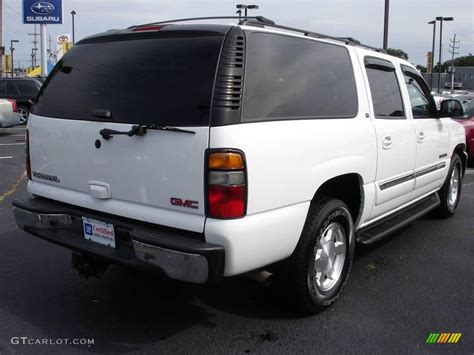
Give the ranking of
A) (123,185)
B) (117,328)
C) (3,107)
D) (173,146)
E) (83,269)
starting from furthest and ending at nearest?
(3,107) < (83,269) < (117,328) < (123,185) < (173,146)

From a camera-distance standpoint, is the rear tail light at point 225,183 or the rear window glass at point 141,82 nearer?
the rear tail light at point 225,183

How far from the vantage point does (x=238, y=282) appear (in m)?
4.27

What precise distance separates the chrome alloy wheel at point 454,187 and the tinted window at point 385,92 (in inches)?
82.8

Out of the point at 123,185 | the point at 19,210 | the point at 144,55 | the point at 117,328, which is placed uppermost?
the point at 144,55

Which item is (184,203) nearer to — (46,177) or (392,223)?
(46,177)

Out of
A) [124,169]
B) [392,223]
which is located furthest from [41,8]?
[124,169]

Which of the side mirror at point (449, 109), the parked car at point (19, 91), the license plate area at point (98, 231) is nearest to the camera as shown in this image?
the license plate area at point (98, 231)

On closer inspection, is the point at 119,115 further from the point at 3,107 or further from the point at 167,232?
the point at 3,107

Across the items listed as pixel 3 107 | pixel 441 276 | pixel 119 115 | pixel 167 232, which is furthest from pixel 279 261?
pixel 3 107

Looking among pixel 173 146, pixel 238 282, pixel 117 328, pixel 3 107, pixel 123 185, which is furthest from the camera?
pixel 3 107

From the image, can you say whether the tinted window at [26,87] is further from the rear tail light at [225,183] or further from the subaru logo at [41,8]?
the rear tail light at [225,183]

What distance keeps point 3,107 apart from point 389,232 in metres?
13.3

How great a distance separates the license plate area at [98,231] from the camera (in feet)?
10.7

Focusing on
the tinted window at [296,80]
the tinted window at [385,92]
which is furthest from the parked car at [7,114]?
the tinted window at [296,80]
